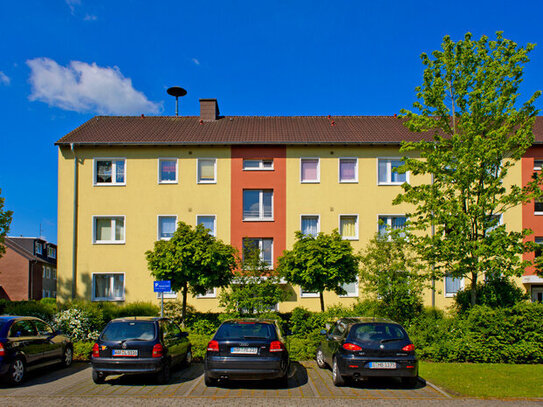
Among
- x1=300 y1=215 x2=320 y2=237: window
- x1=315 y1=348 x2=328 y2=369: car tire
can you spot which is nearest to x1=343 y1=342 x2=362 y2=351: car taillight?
x1=315 y1=348 x2=328 y2=369: car tire

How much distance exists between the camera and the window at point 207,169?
2628 cm

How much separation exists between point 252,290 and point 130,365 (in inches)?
318

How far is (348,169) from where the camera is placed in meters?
26.5

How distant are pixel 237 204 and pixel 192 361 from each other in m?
12.4

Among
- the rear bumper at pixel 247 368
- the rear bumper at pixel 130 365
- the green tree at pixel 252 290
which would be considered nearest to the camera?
the rear bumper at pixel 247 368

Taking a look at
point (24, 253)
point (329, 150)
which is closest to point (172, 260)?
point (329, 150)

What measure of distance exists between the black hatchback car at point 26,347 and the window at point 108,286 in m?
12.5

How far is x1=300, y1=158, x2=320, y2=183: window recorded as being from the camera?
86.8 ft

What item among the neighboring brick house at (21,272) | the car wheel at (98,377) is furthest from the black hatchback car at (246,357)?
the neighboring brick house at (21,272)

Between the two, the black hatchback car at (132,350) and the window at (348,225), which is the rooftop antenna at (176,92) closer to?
the window at (348,225)

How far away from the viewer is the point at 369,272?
58.0ft

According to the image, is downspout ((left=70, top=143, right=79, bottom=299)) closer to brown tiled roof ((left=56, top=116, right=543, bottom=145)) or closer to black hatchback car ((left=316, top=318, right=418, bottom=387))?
brown tiled roof ((left=56, top=116, right=543, bottom=145))

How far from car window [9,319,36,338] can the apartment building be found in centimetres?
1346

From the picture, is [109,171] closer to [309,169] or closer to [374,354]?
[309,169]
